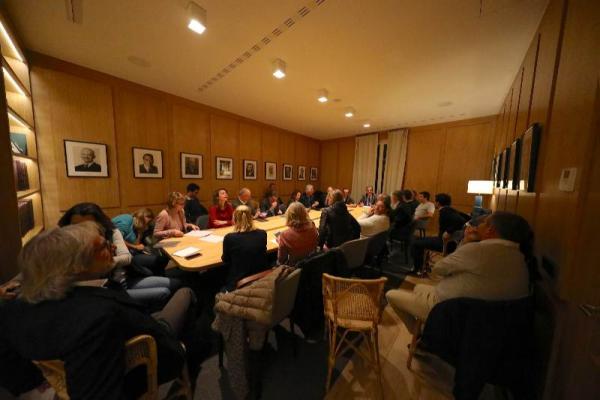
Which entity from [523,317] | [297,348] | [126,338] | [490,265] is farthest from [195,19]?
[523,317]

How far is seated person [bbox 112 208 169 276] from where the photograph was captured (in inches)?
86.1

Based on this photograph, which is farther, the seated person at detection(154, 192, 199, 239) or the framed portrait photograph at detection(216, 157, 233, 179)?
the framed portrait photograph at detection(216, 157, 233, 179)

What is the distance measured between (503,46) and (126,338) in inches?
157

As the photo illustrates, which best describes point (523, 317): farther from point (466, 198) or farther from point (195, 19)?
point (466, 198)

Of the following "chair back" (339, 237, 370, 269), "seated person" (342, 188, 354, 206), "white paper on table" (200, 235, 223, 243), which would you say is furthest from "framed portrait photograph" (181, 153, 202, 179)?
"seated person" (342, 188, 354, 206)

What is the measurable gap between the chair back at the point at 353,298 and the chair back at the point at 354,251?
0.44 meters

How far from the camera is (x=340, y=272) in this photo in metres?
1.84

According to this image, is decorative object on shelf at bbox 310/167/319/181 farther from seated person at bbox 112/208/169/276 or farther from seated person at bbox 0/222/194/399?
seated person at bbox 0/222/194/399

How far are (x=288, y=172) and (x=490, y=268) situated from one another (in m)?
6.14

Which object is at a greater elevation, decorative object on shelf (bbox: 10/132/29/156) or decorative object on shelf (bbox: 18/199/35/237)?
decorative object on shelf (bbox: 10/132/29/156)

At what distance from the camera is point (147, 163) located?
3873 millimetres

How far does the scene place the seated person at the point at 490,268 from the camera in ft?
3.81

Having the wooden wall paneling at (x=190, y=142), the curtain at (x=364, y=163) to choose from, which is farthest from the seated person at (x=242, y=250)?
the curtain at (x=364, y=163)

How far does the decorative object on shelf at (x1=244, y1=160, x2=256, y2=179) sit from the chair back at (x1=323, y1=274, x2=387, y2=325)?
4.65 metres
